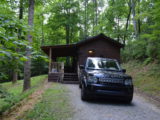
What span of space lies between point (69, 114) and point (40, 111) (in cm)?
89

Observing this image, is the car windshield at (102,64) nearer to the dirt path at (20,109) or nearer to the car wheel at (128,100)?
the car wheel at (128,100)

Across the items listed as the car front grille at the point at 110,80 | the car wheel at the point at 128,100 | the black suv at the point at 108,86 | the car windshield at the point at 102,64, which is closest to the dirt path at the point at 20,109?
the black suv at the point at 108,86

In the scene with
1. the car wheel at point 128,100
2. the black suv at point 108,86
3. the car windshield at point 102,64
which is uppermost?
the car windshield at point 102,64

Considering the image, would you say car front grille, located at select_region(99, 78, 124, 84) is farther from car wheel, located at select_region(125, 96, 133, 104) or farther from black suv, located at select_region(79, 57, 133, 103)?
car wheel, located at select_region(125, 96, 133, 104)

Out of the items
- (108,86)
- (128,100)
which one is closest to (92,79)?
(108,86)

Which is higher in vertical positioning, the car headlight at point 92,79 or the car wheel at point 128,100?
the car headlight at point 92,79

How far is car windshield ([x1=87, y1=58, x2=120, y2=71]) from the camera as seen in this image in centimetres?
718

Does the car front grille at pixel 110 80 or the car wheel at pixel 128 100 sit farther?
the car wheel at pixel 128 100

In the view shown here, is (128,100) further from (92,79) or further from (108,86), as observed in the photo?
(92,79)

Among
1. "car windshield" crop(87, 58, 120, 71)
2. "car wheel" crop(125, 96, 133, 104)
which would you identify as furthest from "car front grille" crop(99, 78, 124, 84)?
"car windshield" crop(87, 58, 120, 71)

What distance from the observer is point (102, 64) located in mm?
7367

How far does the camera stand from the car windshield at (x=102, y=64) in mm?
7180

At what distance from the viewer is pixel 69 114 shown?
4.55m

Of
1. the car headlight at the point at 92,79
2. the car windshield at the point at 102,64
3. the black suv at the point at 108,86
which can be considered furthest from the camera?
the car windshield at the point at 102,64
